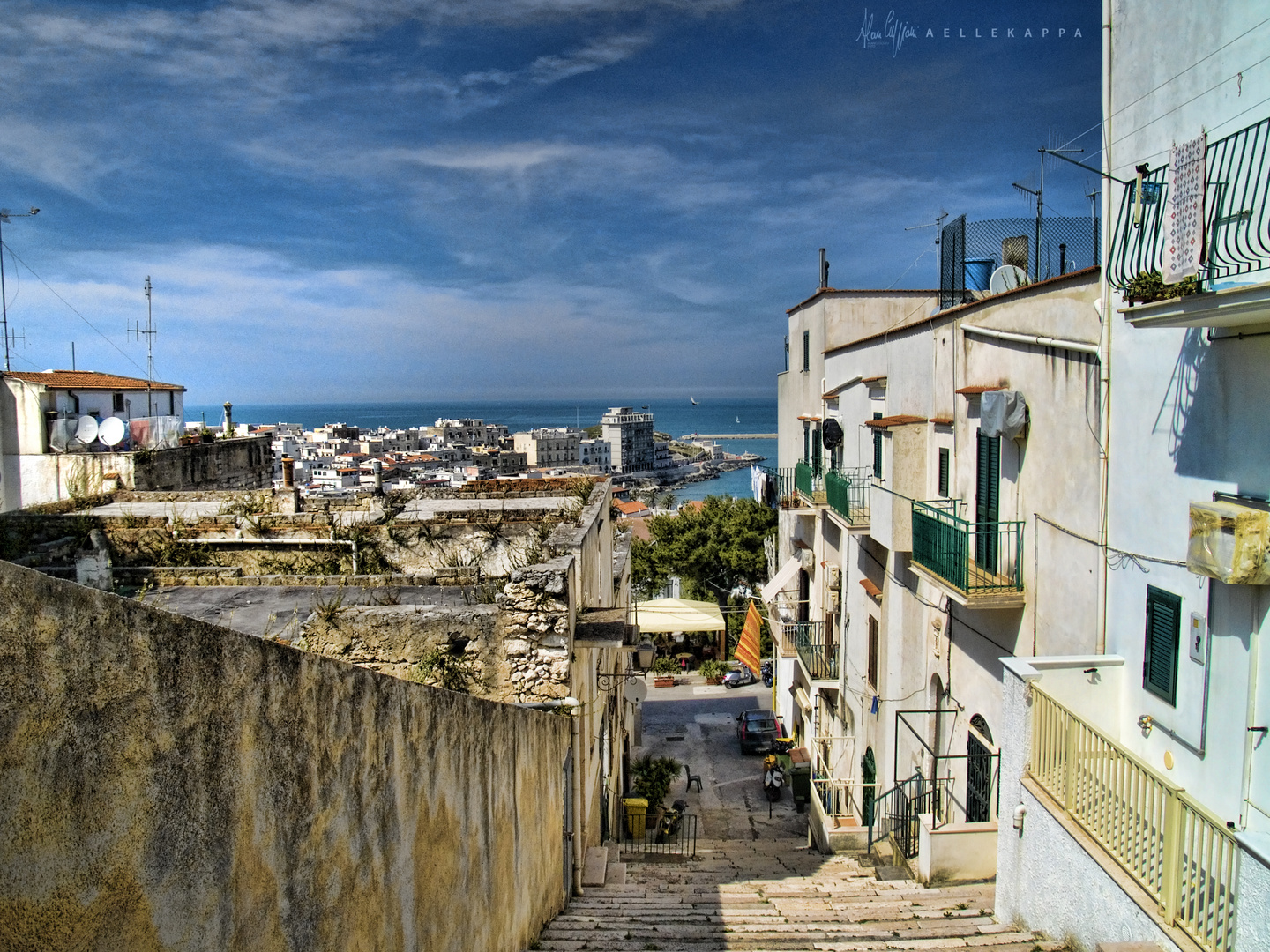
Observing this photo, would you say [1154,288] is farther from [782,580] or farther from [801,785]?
[782,580]

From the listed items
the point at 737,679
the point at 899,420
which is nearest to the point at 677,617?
the point at 737,679

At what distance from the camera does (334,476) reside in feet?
362

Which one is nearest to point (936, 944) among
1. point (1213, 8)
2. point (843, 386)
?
point (1213, 8)

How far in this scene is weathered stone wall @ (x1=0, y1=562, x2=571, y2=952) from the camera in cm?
186

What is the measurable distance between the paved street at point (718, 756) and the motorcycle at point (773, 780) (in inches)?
7.2

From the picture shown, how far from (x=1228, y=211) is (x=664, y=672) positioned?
97.6ft

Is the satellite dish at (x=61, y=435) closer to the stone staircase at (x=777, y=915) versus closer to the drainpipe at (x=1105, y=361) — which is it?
the stone staircase at (x=777, y=915)

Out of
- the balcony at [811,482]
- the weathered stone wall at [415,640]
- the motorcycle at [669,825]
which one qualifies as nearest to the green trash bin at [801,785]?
the motorcycle at [669,825]

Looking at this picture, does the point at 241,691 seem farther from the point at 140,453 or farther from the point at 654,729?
the point at 654,729

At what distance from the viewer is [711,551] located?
40.9 metres

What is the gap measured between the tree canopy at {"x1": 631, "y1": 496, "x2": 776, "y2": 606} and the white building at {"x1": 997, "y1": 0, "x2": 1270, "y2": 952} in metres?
32.7

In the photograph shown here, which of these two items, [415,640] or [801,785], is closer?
[415,640]

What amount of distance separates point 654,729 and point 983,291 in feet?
Result: 55.6

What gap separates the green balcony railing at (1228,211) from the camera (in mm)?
5500
